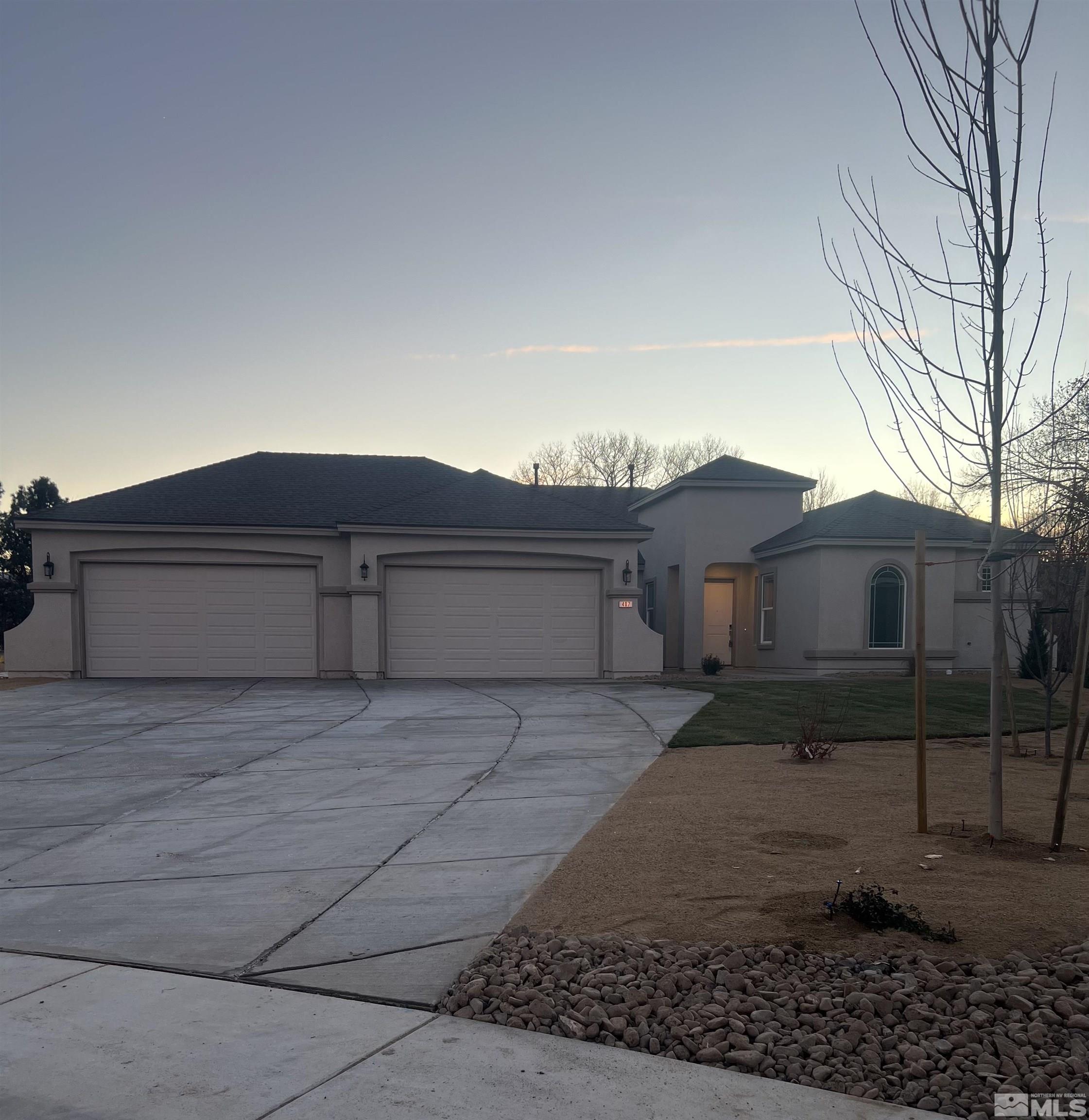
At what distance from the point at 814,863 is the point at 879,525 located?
699 inches

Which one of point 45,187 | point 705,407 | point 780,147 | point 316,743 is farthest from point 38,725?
point 705,407

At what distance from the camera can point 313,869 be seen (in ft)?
18.4

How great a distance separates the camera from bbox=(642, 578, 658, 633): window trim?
27.4m

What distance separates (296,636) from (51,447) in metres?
10.3

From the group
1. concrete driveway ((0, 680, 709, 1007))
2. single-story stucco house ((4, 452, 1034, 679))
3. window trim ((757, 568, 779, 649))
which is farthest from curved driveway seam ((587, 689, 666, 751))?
window trim ((757, 568, 779, 649))

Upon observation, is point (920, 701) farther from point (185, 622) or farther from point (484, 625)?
point (185, 622)

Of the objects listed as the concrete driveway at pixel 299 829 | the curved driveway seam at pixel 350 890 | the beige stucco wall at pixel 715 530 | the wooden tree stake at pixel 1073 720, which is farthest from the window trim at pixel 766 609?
the wooden tree stake at pixel 1073 720

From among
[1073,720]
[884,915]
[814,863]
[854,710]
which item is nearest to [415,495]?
[854,710]

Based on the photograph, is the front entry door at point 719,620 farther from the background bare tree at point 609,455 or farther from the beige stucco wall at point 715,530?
the background bare tree at point 609,455

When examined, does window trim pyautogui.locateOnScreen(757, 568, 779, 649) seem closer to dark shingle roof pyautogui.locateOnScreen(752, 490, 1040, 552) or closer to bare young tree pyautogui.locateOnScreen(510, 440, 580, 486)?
dark shingle roof pyautogui.locateOnScreen(752, 490, 1040, 552)

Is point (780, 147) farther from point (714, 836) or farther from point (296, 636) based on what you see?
point (296, 636)

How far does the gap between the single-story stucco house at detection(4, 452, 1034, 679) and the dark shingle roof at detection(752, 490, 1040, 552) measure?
0.09 m

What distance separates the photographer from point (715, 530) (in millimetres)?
24781

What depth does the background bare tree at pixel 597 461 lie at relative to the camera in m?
49.1
